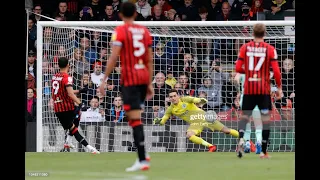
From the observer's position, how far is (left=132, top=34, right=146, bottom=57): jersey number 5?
11.1 meters

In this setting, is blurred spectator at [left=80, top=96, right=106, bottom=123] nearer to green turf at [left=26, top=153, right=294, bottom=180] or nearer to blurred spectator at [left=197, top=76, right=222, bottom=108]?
blurred spectator at [left=197, top=76, right=222, bottom=108]

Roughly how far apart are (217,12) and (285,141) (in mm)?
4320

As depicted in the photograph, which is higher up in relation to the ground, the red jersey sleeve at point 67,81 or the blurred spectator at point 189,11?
the blurred spectator at point 189,11

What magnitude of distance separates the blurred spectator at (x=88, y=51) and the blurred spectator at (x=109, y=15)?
2321mm

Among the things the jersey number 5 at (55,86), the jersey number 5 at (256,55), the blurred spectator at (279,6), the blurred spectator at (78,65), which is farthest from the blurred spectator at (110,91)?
the jersey number 5 at (256,55)

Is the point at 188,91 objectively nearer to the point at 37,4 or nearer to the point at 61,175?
the point at 37,4

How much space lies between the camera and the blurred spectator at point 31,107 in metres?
18.4

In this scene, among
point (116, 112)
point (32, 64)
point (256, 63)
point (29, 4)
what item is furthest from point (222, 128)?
point (29, 4)

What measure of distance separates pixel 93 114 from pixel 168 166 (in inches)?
211

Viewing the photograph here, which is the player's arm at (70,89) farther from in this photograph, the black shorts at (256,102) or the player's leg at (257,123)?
the black shorts at (256,102)

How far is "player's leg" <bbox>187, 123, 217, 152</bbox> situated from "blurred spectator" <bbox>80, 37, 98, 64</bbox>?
272 cm

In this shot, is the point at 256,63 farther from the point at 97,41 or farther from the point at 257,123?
the point at 97,41

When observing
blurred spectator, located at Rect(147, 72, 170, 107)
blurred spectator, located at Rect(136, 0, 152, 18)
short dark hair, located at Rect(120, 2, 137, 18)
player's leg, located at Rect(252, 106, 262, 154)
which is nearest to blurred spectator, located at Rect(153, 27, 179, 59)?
blurred spectator, located at Rect(147, 72, 170, 107)

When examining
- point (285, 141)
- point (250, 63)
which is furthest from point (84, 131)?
point (250, 63)
